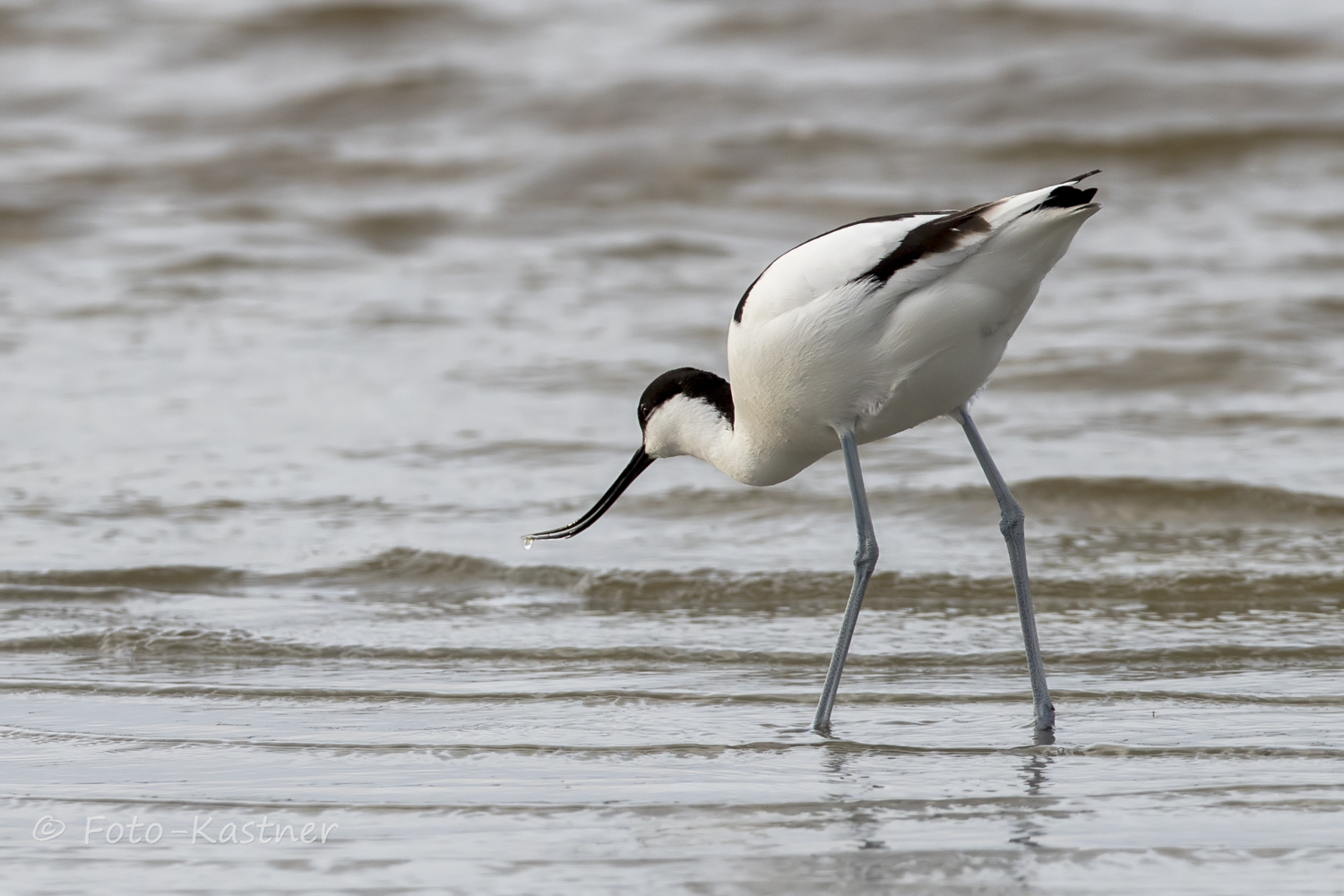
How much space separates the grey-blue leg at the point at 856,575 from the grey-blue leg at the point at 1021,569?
320 millimetres

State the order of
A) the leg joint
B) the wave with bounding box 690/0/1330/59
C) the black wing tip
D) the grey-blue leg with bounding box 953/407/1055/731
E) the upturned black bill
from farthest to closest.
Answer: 1. the wave with bounding box 690/0/1330/59
2. the upturned black bill
3. the leg joint
4. the grey-blue leg with bounding box 953/407/1055/731
5. the black wing tip

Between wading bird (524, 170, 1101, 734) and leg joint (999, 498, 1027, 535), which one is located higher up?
wading bird (524, 170, 1101, 734)

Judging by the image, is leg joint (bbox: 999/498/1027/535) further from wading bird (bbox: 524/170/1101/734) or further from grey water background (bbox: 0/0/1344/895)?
grey water background (bbox: 0/0/1344/895)

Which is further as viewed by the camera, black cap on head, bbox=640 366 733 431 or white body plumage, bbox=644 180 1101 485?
black cap on head, bbox=640 366 733 431

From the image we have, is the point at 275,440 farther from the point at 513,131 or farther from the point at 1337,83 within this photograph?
the point at 1337,83

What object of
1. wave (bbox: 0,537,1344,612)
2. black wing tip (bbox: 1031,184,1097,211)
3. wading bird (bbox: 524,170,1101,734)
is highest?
black wing tip (bbox: 1031,184,1097,211)

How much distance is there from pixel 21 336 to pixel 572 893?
8.16 metres

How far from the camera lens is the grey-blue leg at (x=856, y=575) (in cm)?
465

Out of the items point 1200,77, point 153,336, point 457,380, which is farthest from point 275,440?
point 1200,77

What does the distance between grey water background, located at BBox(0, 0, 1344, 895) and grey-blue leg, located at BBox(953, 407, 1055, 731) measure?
170mm

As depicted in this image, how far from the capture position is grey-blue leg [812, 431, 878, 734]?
465 cm

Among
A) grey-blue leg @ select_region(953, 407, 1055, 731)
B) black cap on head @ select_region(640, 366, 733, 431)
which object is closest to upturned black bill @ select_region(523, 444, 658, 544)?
black cap on head @ select_region(640, 366, 733, 431)

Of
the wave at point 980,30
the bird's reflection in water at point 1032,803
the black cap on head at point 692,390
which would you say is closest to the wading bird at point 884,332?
the black cap on head at point 692,390

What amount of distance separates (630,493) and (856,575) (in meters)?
3.09
